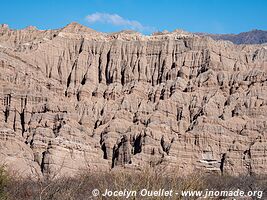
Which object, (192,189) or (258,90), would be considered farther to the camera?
(258,90)

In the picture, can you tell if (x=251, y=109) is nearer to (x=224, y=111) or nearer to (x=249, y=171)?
(x=224, y=111)

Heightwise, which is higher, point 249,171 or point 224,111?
point 224,111

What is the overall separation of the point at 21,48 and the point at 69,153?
29156mm

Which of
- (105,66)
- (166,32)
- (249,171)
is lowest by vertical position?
(249,171)

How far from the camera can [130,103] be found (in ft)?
244

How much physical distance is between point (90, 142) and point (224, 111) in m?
18.7

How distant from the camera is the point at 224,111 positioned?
7106 centimetres

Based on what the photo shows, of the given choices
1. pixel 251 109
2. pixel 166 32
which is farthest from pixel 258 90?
pixel 166 32

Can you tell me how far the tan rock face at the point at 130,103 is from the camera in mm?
60562

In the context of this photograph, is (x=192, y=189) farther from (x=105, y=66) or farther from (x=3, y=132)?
(x=105, y=66)

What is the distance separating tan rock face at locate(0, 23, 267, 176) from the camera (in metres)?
60.6

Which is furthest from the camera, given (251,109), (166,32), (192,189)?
(166,32)

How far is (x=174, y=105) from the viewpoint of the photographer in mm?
72688

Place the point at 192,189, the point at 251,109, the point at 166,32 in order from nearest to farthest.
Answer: the point at 192,189 < the point at 251,109 < the point at 166,32
